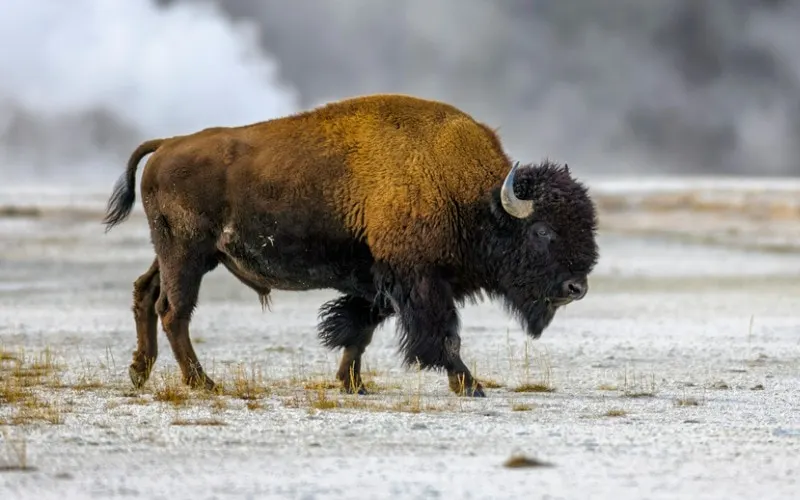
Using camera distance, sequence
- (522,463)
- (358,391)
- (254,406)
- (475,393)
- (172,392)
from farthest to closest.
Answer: (358,391)
(475,393)
(172,392)
(254,406)
(522,463)

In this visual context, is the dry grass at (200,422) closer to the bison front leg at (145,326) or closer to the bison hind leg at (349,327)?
the bison front leg at (145,326)

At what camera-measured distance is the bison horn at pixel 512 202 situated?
35.8ft

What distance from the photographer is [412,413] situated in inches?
379

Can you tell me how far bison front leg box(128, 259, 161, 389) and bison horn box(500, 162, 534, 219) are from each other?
3.13m

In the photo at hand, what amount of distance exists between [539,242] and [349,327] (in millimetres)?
1776

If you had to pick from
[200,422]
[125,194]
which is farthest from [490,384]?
[125,194]

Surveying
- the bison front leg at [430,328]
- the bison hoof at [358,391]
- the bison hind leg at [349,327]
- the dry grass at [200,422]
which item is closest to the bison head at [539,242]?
the bison front leg at [430,328]

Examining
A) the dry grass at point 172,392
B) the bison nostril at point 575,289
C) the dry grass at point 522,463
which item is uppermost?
the bison nostril at point 575,289

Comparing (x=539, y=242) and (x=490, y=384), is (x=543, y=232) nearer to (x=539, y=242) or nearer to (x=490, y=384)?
(x=539, y=242)

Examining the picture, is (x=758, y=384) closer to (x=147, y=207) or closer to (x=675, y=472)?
(x=675, y=472)

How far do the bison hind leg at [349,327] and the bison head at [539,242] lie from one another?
1.07 metres

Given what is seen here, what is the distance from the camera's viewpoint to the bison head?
1095cm

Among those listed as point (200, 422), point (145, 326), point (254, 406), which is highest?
point (145, 326)

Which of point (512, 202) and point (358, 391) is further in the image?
point (358, 391)
